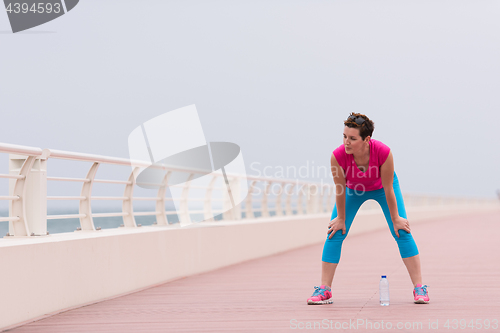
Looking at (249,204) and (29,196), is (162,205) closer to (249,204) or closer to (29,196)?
(29,196)

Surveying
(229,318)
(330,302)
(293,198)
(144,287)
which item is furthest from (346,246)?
(229,318)

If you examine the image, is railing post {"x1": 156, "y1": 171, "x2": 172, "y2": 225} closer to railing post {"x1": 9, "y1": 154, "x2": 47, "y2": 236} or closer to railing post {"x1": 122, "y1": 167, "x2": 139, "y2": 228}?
railing post {"x1": 122, "y1": 167, "x2": 139, "y2": 228}

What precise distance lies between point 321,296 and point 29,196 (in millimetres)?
2568

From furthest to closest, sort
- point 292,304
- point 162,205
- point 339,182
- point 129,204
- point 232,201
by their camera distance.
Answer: point 232,201, point 162,205, point 129,204, point 292,304, point 339,182

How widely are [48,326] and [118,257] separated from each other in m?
1.87

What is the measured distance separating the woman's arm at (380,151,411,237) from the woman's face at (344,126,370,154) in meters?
0.26

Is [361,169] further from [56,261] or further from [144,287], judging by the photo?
[144,287]

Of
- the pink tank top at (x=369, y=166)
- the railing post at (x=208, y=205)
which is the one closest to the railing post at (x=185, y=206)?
the railing post at (x=208, y=205)

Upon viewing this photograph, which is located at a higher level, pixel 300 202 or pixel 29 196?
pixel 29 196

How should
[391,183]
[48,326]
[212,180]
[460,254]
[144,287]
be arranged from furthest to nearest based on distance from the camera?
1. [460,254]
2. [212,180]
3. [144,287]
4. [391,183]
5. [48,326]

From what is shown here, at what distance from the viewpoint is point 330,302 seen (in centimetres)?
596

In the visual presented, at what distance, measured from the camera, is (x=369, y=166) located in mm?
5602

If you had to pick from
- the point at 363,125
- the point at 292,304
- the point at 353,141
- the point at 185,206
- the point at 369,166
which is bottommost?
the point at 292,304

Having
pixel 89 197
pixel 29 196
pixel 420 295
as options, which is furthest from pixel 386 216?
pixel 29 196
